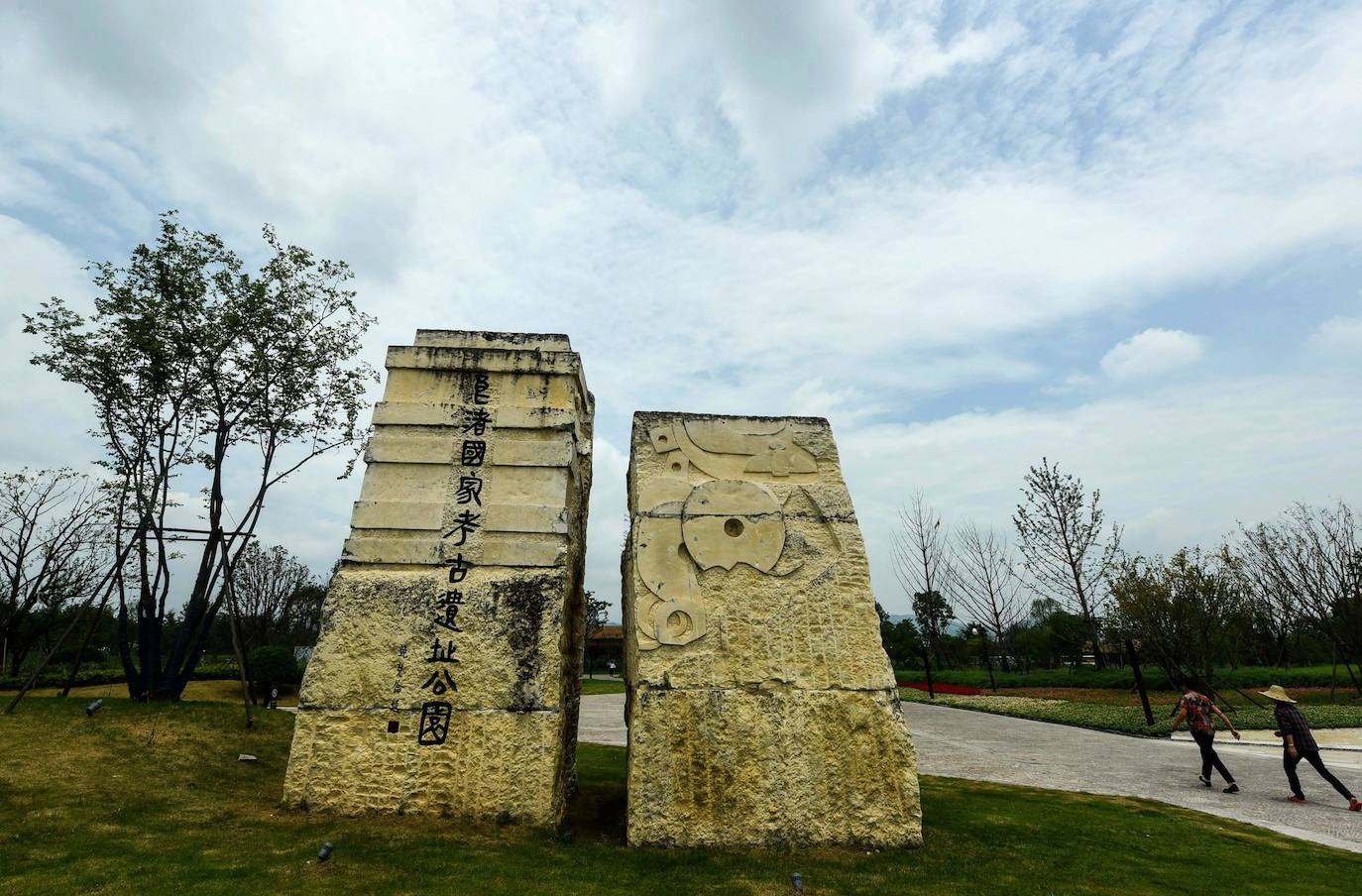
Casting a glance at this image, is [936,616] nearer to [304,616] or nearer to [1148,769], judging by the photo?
[1148,769]

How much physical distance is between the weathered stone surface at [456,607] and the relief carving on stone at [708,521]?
3.12 ft

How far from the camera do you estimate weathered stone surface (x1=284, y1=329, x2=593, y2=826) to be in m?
5.91

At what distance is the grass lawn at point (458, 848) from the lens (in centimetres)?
457

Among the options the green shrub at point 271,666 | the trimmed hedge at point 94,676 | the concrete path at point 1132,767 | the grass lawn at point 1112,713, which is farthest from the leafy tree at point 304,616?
the grass lawn at point 1112,713

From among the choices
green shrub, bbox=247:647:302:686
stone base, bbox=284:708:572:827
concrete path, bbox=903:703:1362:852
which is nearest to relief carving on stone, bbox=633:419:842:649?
stone base, bbox=284:708:572:827

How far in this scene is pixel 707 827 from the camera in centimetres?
547

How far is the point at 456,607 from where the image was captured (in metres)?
6.32

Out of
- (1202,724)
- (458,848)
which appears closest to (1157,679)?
(1202,724)

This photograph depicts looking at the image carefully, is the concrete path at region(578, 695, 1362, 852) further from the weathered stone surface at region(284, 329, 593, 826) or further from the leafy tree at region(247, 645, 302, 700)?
the leafy tree at region(247, 645, 302, 700)

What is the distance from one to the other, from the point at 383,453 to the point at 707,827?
458 cm

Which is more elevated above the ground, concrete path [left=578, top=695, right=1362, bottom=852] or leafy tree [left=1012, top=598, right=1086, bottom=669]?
leafy tree [left=1012, top=598, right=1086, bottom=669]

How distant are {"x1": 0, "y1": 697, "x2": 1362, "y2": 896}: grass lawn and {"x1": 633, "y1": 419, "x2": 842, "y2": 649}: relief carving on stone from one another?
1.78m

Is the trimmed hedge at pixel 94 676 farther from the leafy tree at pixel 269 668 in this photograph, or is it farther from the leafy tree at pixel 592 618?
the leafy tree at pixel 592 618

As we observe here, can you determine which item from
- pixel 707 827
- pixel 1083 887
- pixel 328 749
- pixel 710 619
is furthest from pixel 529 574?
pixel 1083 887
